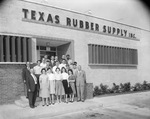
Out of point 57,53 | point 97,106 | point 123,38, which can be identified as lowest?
point 97,106

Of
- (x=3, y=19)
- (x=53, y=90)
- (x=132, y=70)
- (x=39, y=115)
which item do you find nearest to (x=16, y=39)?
(x=3, y=19)

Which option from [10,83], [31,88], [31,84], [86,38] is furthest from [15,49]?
[86,38]

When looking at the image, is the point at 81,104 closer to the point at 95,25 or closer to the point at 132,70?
the point at 95,25

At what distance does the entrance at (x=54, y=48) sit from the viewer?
10.9 m

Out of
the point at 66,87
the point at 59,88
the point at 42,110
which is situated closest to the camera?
the point at 42,110

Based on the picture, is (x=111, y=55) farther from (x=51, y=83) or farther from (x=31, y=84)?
(x=31, y=84)

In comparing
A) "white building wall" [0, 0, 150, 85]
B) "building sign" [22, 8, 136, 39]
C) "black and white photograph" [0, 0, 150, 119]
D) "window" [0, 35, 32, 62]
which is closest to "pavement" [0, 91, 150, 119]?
"black and white photograph" [0, 0, 150, 119]

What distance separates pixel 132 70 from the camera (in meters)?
15.2

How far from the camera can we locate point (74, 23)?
11.4 meters

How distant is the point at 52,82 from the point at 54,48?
5.05 meters

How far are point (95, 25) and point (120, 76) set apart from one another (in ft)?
15.2

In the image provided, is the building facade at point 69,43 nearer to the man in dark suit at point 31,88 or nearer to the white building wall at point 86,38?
the white building wall at point 86,38

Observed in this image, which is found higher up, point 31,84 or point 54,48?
point 54,48

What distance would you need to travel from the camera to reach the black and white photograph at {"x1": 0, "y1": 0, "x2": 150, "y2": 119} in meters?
7.12
